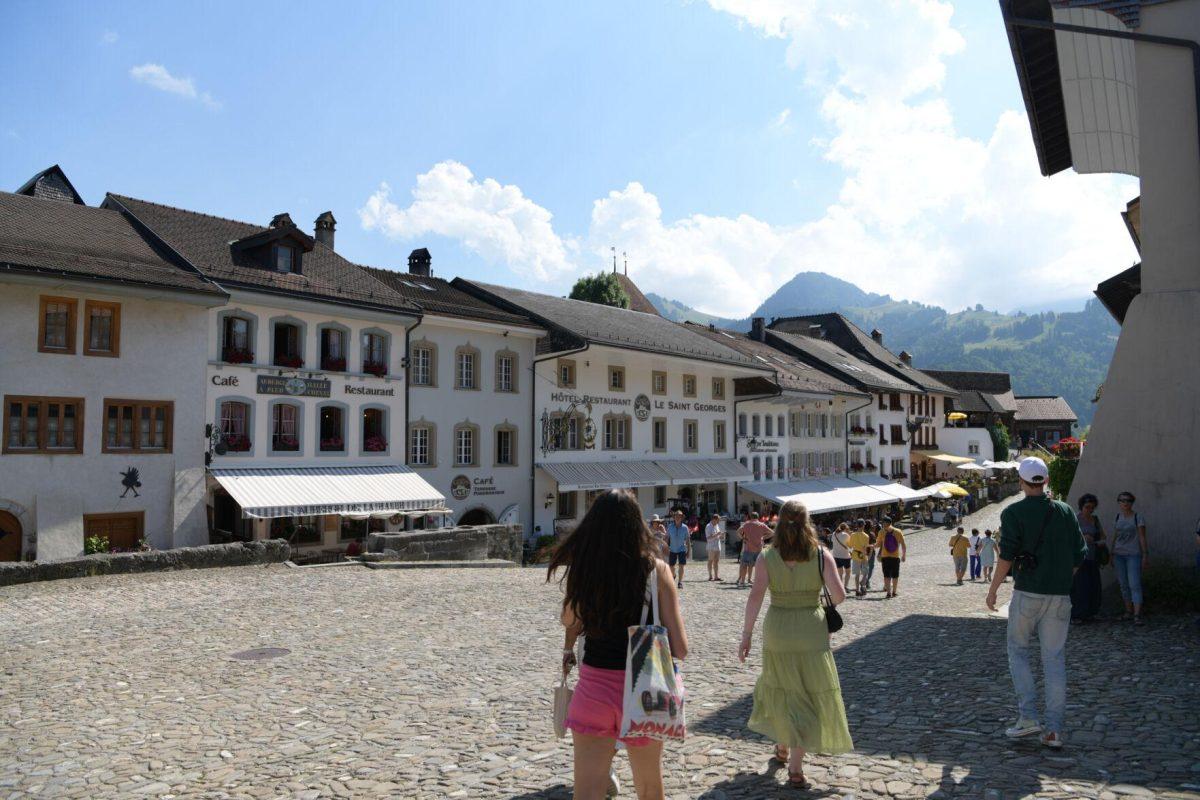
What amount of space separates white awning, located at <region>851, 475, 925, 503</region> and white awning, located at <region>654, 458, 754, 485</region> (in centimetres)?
1002

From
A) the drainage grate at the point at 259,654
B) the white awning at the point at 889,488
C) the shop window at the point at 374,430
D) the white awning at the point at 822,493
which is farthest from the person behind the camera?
the white awning at the point at 889,488

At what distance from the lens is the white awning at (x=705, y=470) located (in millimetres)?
34969

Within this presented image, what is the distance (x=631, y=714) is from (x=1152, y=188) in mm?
12160

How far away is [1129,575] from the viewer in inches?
416

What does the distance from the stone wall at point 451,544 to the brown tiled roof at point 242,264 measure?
730 centimetres

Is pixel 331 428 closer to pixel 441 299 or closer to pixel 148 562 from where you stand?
pixel 441 299

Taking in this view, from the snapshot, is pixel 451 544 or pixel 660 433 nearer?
pixel 451 544

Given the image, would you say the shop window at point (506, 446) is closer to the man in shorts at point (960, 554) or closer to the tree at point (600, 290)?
the man in shorts at point (960, 554)

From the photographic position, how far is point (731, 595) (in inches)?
668

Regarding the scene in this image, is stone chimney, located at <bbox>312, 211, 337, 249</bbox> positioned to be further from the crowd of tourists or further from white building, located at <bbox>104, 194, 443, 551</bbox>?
the crowd of tourists

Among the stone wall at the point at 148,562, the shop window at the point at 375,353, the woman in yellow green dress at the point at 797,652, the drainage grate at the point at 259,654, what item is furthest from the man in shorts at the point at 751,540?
the shop window at the point at 375,353

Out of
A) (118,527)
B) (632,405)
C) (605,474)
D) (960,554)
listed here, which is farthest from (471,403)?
(960,554)

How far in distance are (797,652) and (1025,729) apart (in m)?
1.90

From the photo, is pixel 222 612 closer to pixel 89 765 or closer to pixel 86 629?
pixel 86 629
